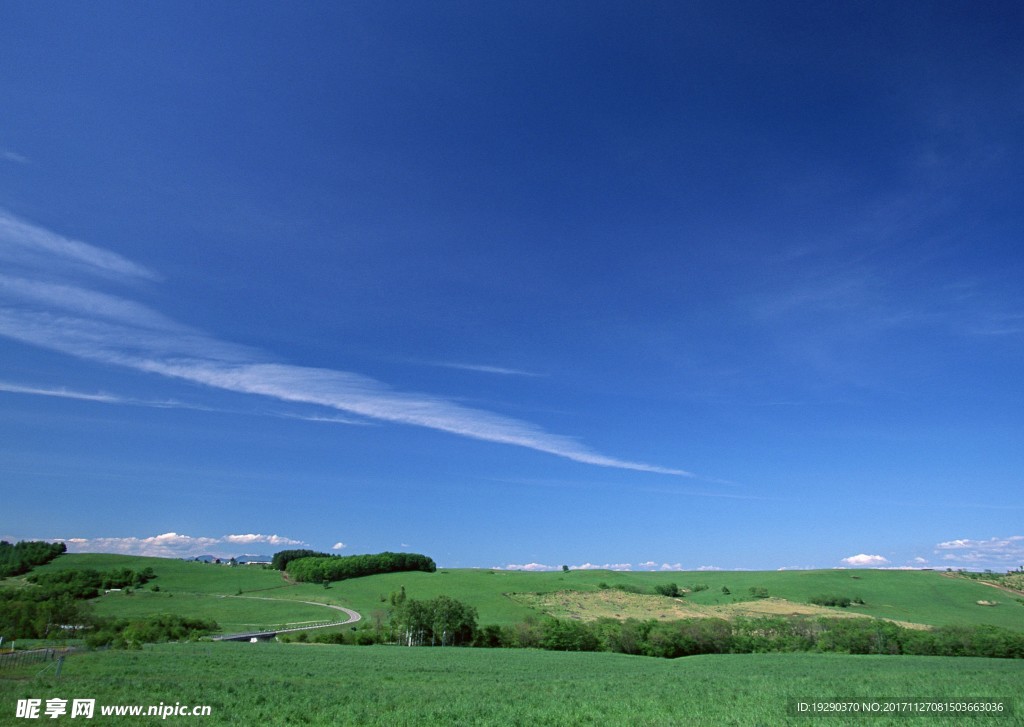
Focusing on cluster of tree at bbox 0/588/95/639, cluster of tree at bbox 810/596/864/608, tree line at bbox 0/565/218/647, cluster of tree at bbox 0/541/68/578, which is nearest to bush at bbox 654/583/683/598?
cluster of tree at bbox 810/596/864/608

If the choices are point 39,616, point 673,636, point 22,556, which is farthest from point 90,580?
point 673,636

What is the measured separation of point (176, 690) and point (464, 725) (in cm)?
1816

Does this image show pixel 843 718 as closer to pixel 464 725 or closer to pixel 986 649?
pixel 464 725

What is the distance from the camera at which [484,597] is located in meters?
147

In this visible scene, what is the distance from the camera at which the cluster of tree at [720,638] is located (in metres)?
87.4

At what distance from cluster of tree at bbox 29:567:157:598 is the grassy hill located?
184 inches

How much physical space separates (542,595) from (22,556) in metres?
168

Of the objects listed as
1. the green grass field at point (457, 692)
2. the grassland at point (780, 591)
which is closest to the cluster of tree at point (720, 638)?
the grassland at point (780, 591)

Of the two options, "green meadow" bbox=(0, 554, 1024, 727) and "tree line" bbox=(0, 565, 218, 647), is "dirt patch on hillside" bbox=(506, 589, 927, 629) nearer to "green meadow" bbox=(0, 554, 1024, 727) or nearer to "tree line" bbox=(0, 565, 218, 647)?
"green meadow" bbox=(0, 554, 1024, 727)

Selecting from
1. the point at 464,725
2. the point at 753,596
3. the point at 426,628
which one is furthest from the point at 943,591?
the point at 464,725

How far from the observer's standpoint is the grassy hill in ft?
404

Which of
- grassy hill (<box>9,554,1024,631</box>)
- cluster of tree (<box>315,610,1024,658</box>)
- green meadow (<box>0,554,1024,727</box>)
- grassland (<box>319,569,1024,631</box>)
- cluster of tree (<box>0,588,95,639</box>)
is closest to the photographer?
green meadow (<box>0,554,1024,727</box>)

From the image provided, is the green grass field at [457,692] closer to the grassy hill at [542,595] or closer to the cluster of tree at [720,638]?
the cluster of tree at [720,638]

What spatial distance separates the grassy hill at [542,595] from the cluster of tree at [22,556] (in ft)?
15.8
